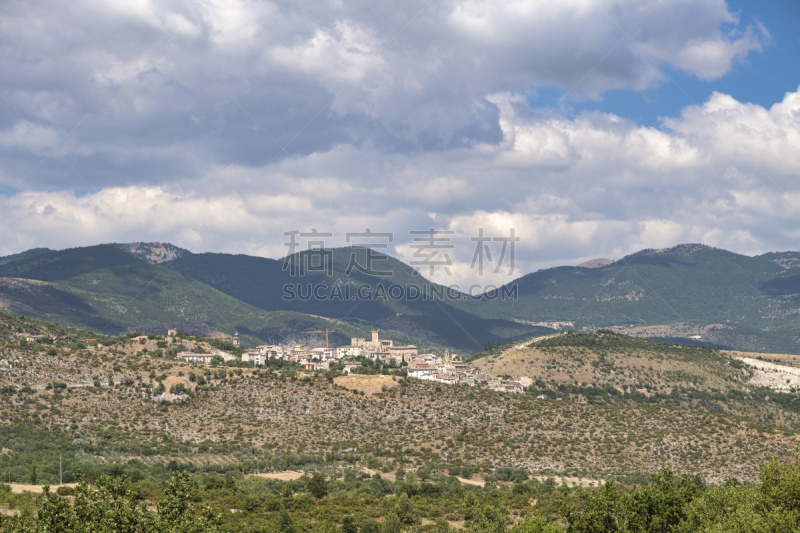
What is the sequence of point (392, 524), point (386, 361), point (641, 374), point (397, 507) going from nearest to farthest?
point (392, 524) < point (397, 507) < point (641, 374) < point (386, 361)

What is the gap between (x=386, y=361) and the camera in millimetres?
134250

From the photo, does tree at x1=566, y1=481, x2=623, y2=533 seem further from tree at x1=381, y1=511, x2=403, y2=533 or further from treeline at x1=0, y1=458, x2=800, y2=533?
tree at x1=381, y1=511, x2=403, y2=533

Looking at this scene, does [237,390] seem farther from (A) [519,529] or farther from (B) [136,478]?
(A) [519,529]

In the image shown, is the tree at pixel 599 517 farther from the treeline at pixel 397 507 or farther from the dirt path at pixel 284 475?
the dirt path at pixel 284 475

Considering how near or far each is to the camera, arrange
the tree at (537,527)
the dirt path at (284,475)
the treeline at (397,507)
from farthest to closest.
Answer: the dirt path at (284,475) < the tree at (537,527) < the treeline at (397,507)

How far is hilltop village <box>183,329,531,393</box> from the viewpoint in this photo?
110750mm

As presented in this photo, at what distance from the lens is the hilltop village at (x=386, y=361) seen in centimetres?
11075

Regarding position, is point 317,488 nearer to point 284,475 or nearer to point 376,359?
point 284,475

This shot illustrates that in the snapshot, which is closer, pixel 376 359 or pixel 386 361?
pixel 376 359

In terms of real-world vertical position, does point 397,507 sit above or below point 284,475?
above

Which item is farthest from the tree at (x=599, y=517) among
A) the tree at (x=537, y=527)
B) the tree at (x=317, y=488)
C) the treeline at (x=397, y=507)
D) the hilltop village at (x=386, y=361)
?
the hilltop village at (x=386, y=361)

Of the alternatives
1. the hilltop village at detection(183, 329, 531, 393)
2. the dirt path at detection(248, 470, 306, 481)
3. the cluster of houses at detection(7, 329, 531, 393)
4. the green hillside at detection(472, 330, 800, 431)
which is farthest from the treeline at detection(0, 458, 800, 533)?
the green hillside at detection(472, 330, 800, 431)

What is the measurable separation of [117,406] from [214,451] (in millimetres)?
12714

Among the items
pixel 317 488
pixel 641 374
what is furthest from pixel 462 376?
pixel 317 488
